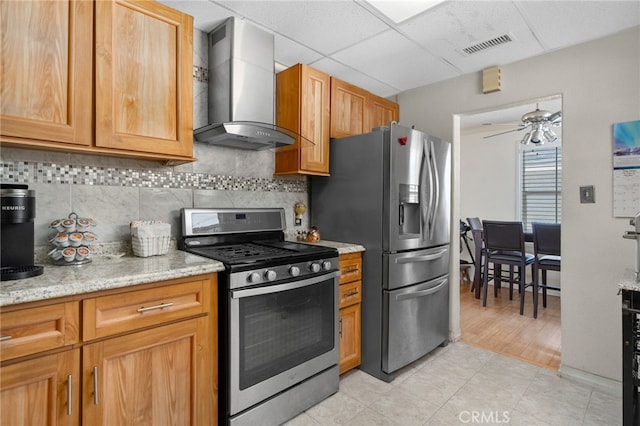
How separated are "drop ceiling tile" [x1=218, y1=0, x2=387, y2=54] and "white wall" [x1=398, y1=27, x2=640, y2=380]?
1456mm

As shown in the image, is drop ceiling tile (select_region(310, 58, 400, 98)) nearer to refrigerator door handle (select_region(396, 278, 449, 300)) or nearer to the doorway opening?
the doorway opening

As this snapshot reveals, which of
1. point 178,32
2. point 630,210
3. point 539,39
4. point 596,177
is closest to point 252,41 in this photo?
point 178,32

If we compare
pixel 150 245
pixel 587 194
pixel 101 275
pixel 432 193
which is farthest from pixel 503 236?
pixel 101 275

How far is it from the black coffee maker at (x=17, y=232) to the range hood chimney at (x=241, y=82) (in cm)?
96

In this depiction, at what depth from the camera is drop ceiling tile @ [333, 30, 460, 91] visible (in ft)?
7.89

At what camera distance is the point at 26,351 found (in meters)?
1.14

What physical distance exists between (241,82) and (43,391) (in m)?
1.88

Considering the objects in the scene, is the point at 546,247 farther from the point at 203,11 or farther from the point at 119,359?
the point at 119,359

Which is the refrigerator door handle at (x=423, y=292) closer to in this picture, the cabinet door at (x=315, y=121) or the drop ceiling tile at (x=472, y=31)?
the cabinet door at (x=315, y=121)

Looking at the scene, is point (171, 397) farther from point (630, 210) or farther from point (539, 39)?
point (539, 39)

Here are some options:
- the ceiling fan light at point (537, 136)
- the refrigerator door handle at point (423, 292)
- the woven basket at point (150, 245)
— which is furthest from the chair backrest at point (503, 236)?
the woven basket at point (150, 245)

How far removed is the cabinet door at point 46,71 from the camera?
134 cm

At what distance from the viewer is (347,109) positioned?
281 centimetres

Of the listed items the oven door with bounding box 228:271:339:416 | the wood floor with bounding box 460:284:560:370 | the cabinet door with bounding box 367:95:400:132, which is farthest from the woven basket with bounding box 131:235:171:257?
the wood floor with bounding box 460:284:560:370
